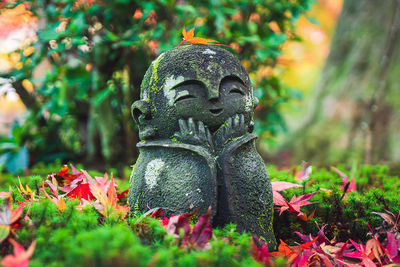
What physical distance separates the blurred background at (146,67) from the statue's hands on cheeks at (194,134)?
79.9 inches

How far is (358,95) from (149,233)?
5746 millimetres

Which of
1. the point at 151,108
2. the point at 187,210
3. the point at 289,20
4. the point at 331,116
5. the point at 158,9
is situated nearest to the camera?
the point at 187,210

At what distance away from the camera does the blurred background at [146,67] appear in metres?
4.24

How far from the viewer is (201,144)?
2.14m

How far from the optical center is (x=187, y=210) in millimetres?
2027

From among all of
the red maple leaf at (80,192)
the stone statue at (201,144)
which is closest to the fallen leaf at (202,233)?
the stone statue at (201,144)

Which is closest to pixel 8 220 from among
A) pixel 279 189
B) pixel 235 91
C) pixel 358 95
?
pixel 235 91

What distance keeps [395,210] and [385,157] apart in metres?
3.66

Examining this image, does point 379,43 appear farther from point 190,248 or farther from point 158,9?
point 190,248

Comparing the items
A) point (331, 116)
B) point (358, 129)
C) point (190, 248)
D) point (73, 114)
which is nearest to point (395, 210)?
point (190, 248)

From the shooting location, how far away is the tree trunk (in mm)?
5737

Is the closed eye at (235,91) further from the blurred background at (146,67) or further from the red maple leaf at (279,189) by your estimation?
the blurred background at (146,67)

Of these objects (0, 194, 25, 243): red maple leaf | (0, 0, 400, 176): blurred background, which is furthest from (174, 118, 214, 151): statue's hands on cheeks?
(0, 0, 400, 176): blurred background

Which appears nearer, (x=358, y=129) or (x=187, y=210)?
(x=187, y=210)
